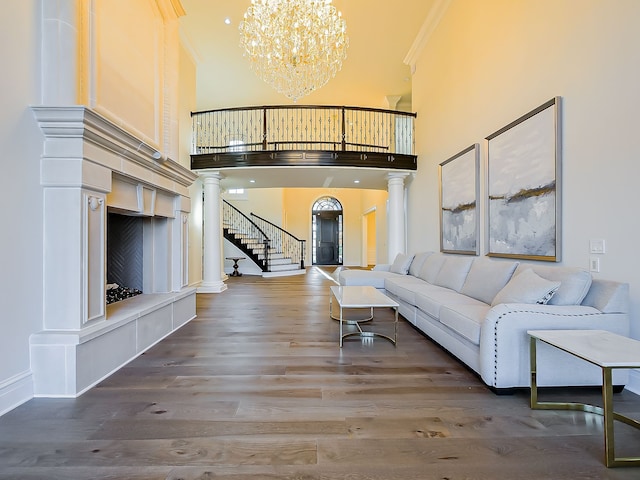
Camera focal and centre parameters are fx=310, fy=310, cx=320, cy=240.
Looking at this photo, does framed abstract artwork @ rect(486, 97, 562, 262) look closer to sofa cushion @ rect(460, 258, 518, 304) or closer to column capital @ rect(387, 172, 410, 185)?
sofa cushion @ rect(460, 258, 518, 304)

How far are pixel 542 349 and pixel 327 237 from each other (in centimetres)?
1190

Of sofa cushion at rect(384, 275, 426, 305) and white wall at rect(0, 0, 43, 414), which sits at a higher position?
white wall at rect(0, 0, 43, 414)

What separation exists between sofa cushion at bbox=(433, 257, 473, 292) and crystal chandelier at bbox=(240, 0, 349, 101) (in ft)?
11.4

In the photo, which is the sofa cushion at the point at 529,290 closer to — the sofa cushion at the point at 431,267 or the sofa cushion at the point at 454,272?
the sofa cushion at the point at 454,272

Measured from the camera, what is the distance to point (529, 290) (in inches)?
96.6

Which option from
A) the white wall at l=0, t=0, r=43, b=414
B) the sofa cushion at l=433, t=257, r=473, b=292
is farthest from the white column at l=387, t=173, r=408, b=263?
the white wall at l=0, t=0, r=43, b=414

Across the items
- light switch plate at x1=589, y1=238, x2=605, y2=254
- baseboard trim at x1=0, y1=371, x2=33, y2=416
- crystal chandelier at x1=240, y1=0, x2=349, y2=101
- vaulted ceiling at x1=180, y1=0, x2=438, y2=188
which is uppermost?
vaulted ceiling at x1=180, y1=0, x2=438, y2=188

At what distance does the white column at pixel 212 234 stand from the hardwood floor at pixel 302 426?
153 inches

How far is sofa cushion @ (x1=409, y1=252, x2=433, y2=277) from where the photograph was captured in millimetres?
5320

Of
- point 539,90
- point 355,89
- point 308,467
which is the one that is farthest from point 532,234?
point 355,89

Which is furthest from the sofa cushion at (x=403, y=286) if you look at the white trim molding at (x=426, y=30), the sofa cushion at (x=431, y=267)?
the white trim molding at (x=426, y=30)

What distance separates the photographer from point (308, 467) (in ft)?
4.87

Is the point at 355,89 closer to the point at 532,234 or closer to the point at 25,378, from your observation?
the point at 532,234

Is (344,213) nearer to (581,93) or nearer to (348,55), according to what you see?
(348,55)
